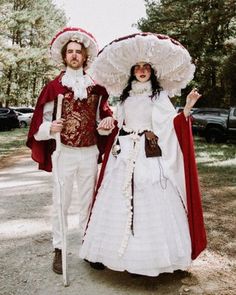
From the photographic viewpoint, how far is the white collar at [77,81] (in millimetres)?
4098

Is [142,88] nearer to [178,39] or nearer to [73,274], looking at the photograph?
[73,274]

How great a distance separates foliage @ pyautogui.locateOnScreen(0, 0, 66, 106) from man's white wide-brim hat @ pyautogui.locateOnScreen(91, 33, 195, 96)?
22526mm

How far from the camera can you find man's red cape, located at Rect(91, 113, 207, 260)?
3.94 meters

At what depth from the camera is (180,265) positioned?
379cm

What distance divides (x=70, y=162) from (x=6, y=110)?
79.2 ft

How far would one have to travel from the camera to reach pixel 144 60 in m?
4.05


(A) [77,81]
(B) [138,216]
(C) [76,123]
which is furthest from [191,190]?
(A) [77,81]

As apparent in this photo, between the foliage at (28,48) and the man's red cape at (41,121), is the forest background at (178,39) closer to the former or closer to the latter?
the foliage at (28,48)

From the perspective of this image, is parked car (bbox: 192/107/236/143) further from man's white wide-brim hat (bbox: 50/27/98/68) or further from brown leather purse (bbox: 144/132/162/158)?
brown leather purse (bbox: 144/132/162/158)

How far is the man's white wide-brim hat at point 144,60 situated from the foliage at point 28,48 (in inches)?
887

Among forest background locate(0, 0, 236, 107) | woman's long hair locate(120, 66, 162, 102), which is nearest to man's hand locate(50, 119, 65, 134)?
woman's long hair locate(120, 66, 162, 102)

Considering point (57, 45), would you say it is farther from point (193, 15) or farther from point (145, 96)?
point (193, 15)

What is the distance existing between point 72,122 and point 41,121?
0.30m

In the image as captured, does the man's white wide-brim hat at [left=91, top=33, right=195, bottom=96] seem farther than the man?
No
